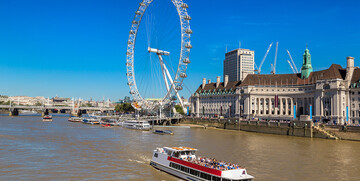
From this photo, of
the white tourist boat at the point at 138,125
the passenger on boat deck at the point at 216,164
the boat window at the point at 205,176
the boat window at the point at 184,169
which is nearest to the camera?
the passenger on boat deck at the point at 216,164

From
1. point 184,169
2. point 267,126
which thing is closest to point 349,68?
point 267,126

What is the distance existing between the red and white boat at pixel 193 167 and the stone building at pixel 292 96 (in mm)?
51908

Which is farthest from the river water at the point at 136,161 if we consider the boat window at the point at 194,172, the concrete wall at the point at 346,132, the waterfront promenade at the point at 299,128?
the waterfront promenade at the point at 299,128

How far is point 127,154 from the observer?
133 ft

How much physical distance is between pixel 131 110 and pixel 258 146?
136 m

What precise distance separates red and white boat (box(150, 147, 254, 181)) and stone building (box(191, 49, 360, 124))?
51.9m

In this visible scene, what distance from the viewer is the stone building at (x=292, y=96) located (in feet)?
254

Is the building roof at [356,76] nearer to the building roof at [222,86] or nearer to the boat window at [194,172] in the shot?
the building roof at [222,86]

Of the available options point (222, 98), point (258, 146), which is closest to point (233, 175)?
point (258, 146)

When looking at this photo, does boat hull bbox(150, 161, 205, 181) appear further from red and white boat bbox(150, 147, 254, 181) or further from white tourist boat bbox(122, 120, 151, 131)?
white tourist boat bbox(122, 120, 151, 131)

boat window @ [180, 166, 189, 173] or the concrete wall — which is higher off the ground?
the concrete wall

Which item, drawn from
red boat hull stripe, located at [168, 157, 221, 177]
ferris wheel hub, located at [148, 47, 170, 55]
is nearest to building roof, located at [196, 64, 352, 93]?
ferris wheel hub, located at [148, 47, 170, 55]

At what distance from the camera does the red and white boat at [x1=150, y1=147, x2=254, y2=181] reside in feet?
82.5

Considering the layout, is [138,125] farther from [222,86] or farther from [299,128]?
[222,86]
